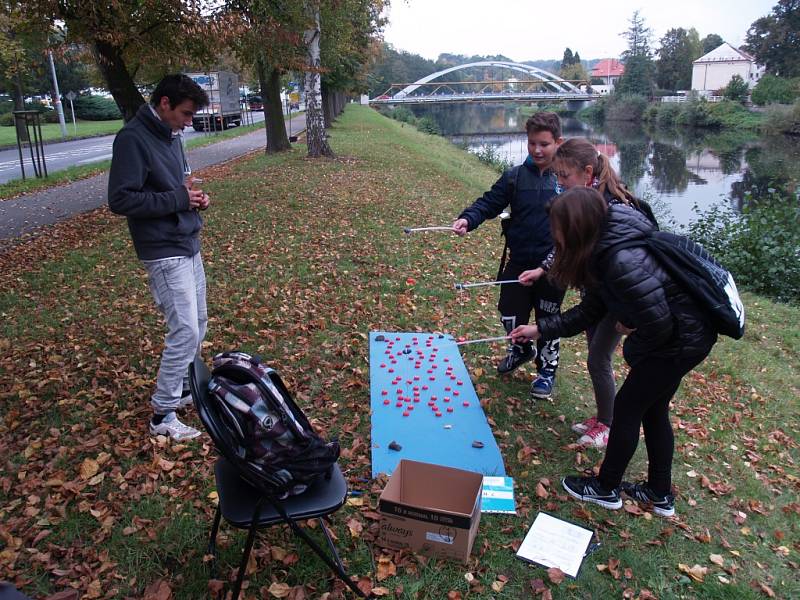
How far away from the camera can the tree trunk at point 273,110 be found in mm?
18281

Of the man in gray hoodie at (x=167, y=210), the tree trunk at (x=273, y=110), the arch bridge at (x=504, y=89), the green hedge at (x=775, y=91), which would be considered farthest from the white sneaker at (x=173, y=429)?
the arch bridge at (x=504, y=89)

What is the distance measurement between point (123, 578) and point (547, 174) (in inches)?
134

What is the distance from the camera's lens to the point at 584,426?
406 centimetres

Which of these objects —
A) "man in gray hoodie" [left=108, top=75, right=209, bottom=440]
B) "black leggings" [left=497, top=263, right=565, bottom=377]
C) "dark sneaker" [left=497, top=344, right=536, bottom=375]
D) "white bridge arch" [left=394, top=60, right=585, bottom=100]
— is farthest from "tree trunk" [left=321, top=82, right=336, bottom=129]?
"white bridge arch" [left=394, top=60, right=585, bottom=100]

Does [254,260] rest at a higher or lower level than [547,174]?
lower

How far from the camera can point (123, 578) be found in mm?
2697

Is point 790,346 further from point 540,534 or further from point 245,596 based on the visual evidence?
point 245,596

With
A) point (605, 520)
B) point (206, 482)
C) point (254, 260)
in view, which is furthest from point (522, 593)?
point (254, 260)

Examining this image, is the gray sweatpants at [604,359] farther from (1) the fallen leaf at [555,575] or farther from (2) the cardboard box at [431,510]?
(2) the cardboard box at [431,510]

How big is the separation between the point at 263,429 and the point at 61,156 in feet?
71.9

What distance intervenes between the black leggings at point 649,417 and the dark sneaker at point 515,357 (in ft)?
5.05

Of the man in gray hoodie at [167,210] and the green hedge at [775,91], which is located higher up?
the green hedge at [775,91]

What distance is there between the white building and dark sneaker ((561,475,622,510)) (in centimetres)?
8527

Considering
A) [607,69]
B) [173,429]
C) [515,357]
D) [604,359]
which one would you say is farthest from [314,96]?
[607,69]
